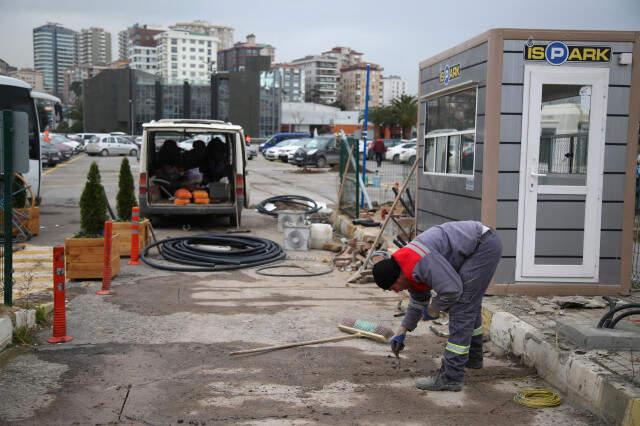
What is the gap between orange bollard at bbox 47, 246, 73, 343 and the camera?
20.1 feet

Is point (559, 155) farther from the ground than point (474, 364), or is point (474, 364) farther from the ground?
point (559, 155)

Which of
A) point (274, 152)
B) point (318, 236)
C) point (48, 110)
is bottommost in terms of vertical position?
point (318, 236)

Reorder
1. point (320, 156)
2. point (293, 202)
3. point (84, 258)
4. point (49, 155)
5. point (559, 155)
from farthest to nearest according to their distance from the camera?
1. point (320, 156)
2. point (49, 155)
3. point (293, 202)
4. point (84, 258)
5. point (559, 155)

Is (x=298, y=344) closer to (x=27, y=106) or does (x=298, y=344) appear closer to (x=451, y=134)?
(x=451, y=134)

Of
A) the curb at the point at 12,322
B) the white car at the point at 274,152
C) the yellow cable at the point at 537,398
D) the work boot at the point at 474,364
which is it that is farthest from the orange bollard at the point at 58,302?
the white car at the point at 274,152

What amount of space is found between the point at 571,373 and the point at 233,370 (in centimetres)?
266

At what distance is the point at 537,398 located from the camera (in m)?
4.84

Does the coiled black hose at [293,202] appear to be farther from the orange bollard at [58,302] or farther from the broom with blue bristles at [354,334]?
the orange bollard at [58,302]

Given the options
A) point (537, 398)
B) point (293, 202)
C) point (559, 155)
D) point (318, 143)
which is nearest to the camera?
point (537, 398)

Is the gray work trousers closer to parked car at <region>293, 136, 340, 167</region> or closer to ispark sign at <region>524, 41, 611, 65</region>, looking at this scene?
ispark sign at <region>524, 41, 611, 65</region>

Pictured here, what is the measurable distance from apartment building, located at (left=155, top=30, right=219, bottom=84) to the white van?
178 m

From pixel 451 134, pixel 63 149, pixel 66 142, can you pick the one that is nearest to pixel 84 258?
pixel 451 134

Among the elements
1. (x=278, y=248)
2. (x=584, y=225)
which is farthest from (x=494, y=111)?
(x=278, y=248)

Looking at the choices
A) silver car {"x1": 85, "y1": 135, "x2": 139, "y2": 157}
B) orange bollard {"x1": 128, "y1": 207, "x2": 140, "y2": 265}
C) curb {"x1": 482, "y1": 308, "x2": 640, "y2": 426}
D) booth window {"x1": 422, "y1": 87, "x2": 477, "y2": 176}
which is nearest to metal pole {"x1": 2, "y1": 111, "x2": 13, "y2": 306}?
orange bollard {"x1": 128, "y1": 207, "x2": 140, "y2": 265}
